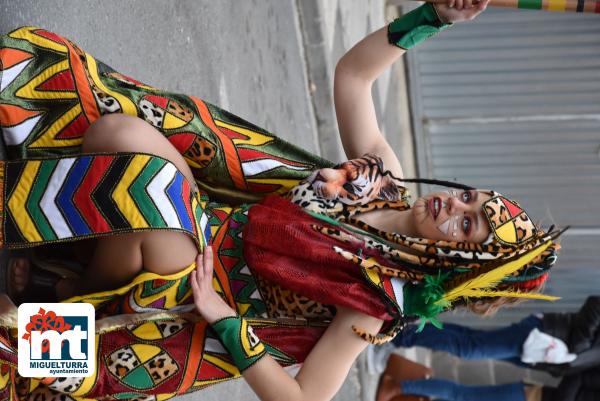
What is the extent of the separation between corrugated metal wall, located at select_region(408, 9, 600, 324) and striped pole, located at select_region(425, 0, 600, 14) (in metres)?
3.47

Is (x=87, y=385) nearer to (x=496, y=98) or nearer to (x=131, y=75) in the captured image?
(x=131, y=75)

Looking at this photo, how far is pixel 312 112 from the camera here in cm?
581

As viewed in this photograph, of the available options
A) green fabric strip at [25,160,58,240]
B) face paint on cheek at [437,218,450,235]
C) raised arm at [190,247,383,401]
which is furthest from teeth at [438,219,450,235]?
green fabric strip at [25,160,58,240]

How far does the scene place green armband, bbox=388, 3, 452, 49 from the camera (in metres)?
2.54

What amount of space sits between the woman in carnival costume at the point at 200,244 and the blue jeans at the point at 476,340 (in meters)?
3.16

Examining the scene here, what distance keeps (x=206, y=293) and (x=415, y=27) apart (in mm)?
1059

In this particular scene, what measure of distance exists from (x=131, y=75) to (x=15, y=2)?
3.00ft

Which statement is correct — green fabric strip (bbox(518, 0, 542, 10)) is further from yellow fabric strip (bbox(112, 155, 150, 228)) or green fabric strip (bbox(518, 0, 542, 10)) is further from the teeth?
yellow fabric strip (bbox(112, 155, 150, 228))

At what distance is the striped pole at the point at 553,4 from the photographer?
267cm

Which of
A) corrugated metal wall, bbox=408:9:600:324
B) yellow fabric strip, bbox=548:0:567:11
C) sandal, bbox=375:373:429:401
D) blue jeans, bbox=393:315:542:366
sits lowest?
sandal, bbox=375:373:429:401

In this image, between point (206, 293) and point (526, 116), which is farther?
point (526, 116)

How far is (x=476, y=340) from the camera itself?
573 cm

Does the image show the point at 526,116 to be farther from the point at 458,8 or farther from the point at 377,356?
the point at 458,8

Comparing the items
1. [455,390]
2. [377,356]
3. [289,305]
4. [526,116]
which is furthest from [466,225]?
[526,116]
